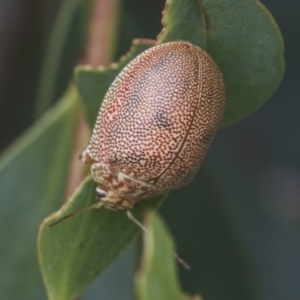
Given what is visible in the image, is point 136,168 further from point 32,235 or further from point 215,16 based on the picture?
point 32,235

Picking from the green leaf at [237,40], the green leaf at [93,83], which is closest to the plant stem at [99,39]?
the green leaf at [93,83]

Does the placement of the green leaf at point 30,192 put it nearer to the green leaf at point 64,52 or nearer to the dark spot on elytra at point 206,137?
the green leaf at point 64,52

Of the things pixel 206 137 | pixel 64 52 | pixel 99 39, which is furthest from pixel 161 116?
pixel 64 52

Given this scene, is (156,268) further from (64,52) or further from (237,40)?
(64,52)

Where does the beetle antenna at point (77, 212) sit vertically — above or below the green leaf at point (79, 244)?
above

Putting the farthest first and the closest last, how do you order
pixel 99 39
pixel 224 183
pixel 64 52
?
pixel 224 183, pixel 64 52, pixel 99 39

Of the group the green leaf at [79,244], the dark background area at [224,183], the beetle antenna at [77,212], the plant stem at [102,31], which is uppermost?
the plant stem at [102,31]
